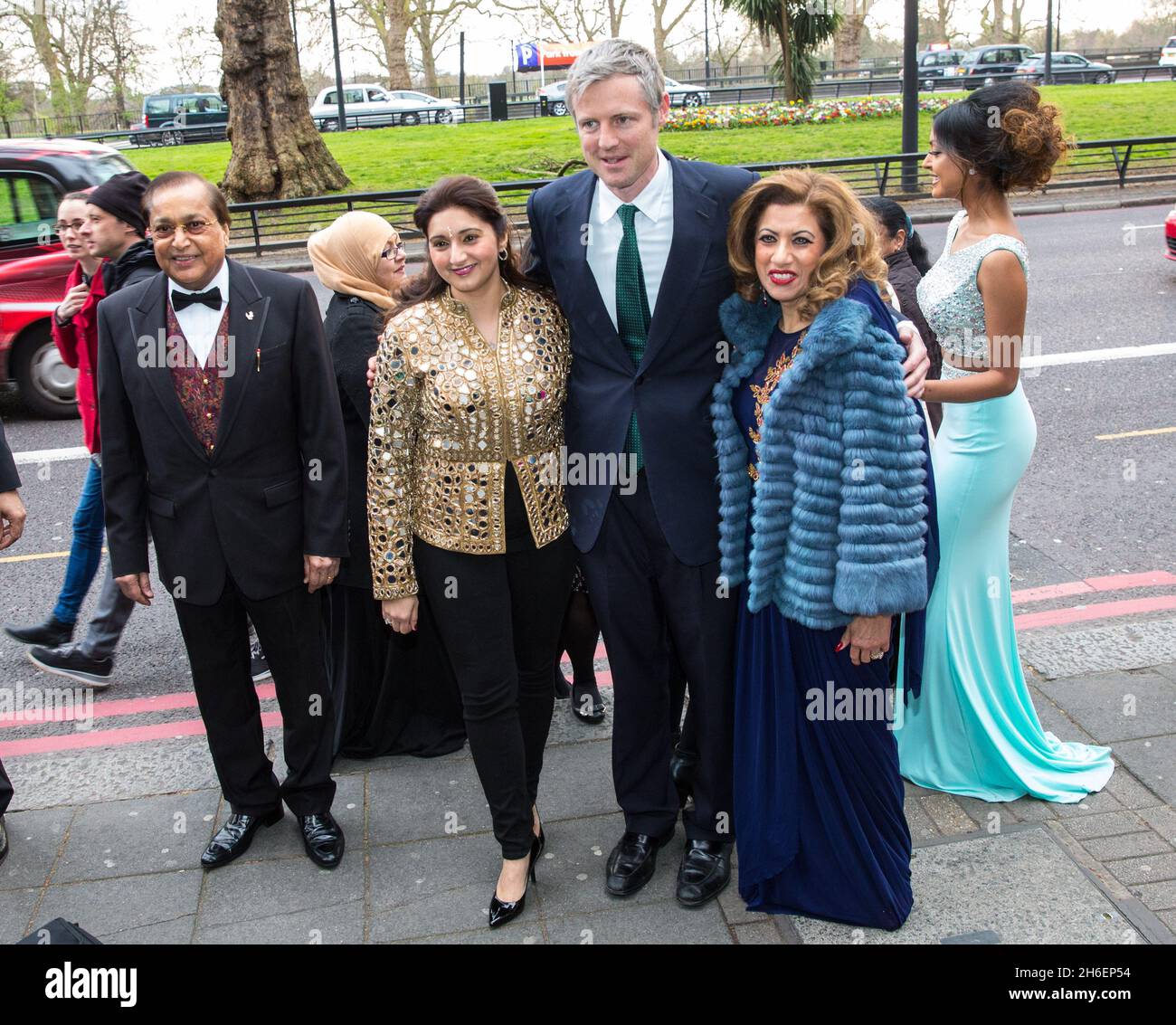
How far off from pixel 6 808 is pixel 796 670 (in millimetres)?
2798

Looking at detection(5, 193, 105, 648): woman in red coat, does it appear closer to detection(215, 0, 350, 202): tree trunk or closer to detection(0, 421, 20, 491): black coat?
detection(0, 421, 20, 491): black coat

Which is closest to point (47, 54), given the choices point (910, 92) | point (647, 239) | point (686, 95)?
point (686, 95)

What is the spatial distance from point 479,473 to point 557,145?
72.5 feet

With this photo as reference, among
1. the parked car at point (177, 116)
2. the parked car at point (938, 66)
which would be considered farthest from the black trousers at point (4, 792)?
the parked car at point (938, 66)

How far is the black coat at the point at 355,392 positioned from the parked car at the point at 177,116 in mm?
35025

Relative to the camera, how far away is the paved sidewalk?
3094 mm

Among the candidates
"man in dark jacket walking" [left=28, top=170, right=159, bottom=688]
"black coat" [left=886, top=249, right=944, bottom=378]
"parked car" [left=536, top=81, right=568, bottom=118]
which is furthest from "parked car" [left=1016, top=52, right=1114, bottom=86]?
"man in dark jacket walking" [left=28, top=170, right=159, bottom=688]

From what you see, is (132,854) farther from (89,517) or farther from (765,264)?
(765,264)

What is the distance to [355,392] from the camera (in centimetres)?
383

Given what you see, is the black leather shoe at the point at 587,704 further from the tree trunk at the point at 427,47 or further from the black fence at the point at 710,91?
the tree trunk at the point at 427,47

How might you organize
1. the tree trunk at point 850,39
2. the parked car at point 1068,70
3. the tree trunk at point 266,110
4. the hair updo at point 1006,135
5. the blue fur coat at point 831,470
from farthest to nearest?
the tree trunk at point 850,39, the parked car at point 1068,70, the tree trunk at point 266,110, the hair updo at point 1006,135, the blue fur coat at point 831,470

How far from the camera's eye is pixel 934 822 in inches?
138

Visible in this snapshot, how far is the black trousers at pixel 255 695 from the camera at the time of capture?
346cm

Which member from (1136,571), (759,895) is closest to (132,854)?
(759,895)
